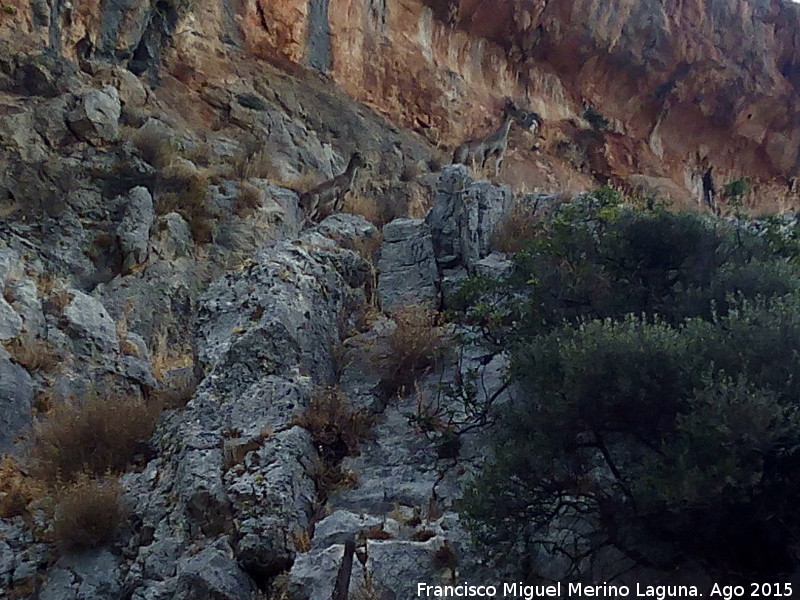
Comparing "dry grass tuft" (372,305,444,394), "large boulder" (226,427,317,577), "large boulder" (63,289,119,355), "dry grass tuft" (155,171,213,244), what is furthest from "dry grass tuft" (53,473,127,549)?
"dry grass tuft" (155,171,213,244)

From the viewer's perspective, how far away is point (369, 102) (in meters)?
20.8

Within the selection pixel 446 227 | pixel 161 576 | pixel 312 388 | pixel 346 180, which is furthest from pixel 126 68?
pixel 161 576

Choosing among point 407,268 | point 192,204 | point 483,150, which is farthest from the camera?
point 483,150

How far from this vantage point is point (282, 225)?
13.3 m

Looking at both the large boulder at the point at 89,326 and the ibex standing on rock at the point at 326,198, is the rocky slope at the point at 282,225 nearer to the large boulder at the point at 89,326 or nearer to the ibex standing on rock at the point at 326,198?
the large boulder at the point at 89,326

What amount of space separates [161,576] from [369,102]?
1612cm

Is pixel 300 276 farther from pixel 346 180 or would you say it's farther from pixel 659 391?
pixel 346 180

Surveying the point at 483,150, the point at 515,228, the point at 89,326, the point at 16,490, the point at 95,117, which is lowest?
the point at 16,490

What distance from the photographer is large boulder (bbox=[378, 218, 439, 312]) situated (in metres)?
9.41

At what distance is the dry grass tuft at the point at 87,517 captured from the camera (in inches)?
261

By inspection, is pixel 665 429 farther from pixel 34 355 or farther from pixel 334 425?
pixel 34 355

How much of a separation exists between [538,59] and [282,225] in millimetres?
14395

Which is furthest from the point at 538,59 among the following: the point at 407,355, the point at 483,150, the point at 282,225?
the point at 407,355

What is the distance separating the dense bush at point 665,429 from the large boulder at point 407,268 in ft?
8.20
